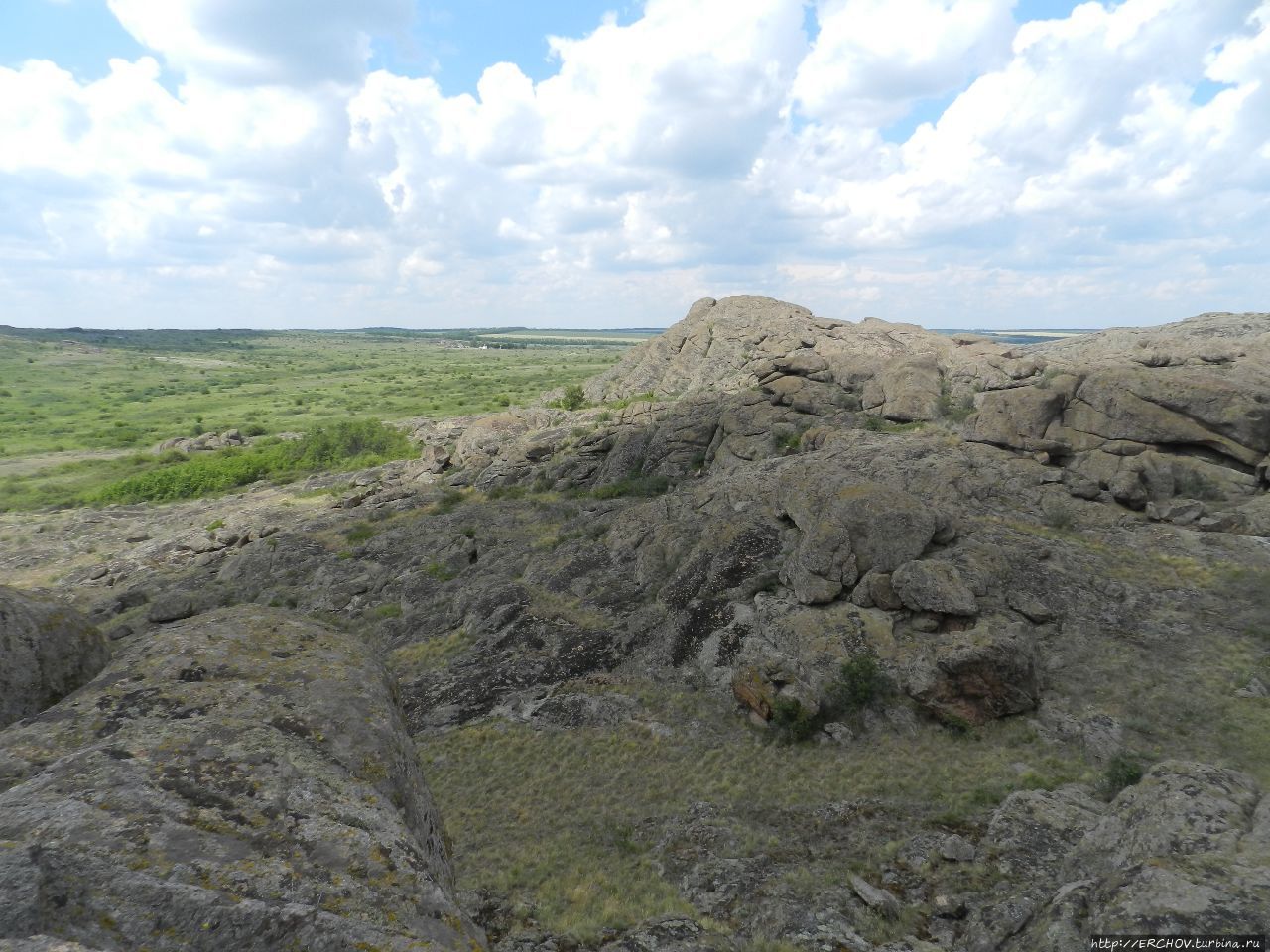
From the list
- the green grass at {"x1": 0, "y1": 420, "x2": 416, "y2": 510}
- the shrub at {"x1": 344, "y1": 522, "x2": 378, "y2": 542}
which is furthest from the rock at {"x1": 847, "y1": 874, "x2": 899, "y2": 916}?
the green grass at {"x1": 0, "y1": 420, "x2": 416, "y2": 510}

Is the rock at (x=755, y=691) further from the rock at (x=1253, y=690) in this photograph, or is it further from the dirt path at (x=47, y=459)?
the dirt path at (x=47, y=459)

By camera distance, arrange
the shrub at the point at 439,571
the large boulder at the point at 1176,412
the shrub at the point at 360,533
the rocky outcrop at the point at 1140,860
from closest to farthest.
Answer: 1. the rocky outcrop at the point at 1140,860
2. the large boulder at the point at 1176,412
3. the shrub at the point at 439,571
4. the shrub at the point at 360,533

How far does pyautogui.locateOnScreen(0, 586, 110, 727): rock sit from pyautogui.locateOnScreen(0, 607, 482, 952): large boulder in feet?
1.25

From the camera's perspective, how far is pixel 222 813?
596 centimetres

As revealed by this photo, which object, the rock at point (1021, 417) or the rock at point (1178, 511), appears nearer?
the rock at point (1178, 511)

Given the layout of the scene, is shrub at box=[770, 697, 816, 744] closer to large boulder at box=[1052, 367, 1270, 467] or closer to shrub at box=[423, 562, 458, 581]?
shrub at box=[423, 562, 458, 581]

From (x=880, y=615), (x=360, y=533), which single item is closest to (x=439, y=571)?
(x=360, y=533)

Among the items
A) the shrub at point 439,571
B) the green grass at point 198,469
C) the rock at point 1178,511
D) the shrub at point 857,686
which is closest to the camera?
the shrub at point 857,686

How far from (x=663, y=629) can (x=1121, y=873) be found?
810 inches

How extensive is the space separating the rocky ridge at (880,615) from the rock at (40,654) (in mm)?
572

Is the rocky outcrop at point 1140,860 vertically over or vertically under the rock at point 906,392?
under

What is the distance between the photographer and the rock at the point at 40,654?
293 inches

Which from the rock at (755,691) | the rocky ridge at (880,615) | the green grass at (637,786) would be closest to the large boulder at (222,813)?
the rocky ridge at (880,615)

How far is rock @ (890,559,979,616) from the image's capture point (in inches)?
902
